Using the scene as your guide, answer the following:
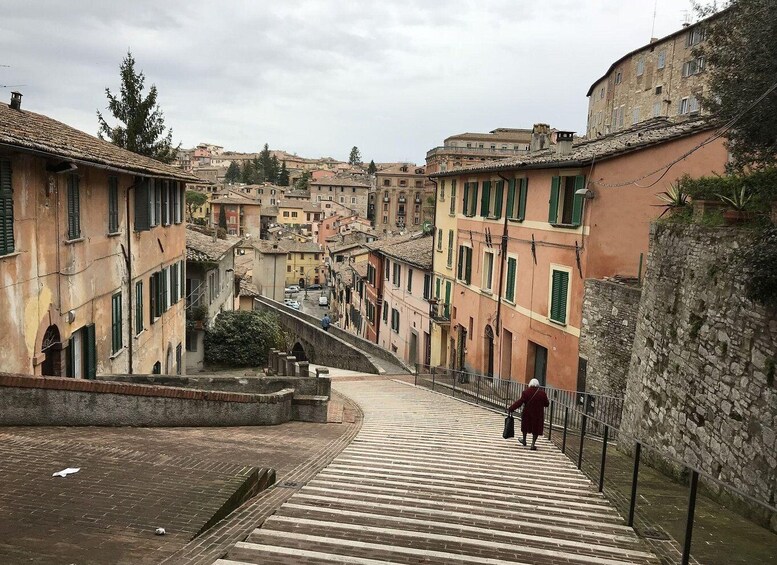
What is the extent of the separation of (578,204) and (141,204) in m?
13.4

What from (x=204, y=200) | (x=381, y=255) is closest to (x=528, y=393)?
(x=381, y=255)

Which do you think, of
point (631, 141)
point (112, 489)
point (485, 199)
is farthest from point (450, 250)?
point (112, 489)

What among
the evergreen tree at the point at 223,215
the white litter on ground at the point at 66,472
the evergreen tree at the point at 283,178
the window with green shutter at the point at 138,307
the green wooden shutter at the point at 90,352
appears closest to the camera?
the white litter on ground at the point at 66,472

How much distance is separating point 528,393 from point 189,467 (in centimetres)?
670

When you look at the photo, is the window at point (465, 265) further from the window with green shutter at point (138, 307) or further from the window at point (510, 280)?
the window with green shutter at point (138, 307)

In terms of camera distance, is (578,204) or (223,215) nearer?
(578,204)

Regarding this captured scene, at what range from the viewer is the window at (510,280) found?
24203 mm

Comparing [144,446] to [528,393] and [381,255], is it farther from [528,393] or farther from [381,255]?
[381,255]

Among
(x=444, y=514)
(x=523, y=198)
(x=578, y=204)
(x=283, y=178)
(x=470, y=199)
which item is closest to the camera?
(x=444, y=514)

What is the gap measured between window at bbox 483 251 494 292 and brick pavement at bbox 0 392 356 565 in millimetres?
16927

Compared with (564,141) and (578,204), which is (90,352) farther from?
(564,141)

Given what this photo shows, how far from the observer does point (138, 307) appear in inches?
742

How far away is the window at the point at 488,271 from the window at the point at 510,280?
1.66 m

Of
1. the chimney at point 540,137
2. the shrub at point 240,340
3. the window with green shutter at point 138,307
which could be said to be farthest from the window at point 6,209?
the chimney at point 540,137
